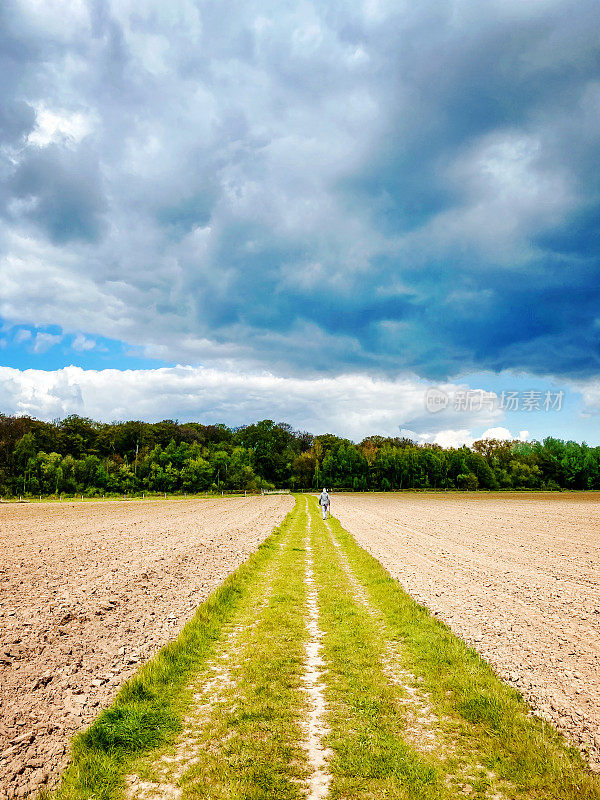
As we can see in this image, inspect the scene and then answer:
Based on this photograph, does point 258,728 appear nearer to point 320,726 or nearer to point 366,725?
point 320,726

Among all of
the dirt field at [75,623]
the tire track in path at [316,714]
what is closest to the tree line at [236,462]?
the dirt field at [75,623]

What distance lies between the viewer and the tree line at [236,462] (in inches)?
Result: 4183

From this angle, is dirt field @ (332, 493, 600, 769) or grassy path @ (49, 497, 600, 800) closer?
grassy path @ (49, 497, 600, 800)

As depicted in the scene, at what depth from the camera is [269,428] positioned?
544ft

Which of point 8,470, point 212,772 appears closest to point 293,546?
point 212,772

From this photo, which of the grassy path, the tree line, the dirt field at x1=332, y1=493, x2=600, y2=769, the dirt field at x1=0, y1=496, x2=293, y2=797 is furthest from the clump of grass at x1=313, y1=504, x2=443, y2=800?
the tree line

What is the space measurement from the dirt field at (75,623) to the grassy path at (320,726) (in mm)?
534

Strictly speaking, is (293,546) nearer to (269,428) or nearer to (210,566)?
(210,566)

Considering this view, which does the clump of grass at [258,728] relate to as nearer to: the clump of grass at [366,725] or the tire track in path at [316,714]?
the tire track in path at [316,714]

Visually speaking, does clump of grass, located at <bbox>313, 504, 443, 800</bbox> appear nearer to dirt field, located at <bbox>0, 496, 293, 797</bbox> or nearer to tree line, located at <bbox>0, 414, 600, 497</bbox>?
dirt field, located at <bbox>0, 496, 293, 797</bbox>

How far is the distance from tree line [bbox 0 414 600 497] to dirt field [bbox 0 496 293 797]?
295ft

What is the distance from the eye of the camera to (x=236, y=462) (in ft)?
373

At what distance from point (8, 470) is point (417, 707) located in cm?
12801

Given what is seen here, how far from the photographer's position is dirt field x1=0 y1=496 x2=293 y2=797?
18.9ft
